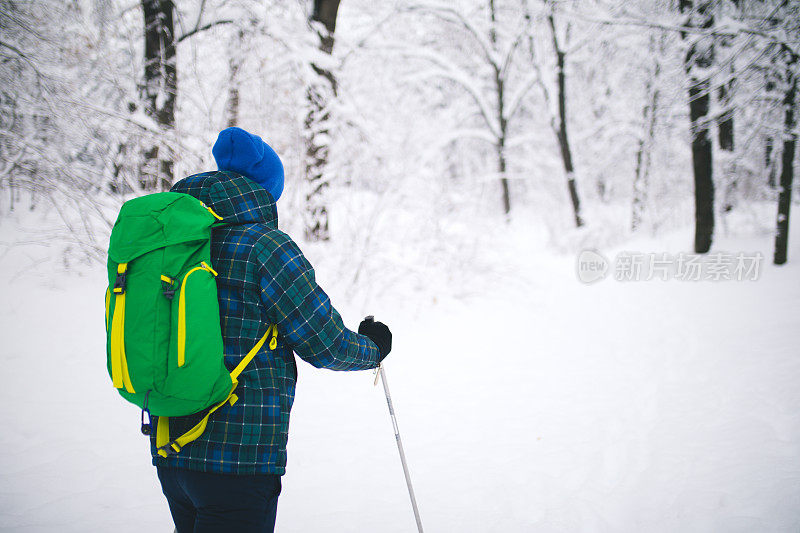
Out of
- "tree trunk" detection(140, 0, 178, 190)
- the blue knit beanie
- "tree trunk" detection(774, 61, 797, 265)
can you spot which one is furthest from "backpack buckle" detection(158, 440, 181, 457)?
"tree trunk" detection(774, 61, 797, 265)

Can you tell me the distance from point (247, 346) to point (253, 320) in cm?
8

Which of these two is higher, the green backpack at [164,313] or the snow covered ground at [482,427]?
the green backpack at [164,313]

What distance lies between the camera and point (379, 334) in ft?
5.94

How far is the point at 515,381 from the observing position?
4.46m

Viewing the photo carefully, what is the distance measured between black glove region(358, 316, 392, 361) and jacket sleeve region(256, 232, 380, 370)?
305 millimetres

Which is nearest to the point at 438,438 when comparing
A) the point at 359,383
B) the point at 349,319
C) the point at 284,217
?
the point at 359,383

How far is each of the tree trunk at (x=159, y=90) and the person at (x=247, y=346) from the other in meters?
3.48

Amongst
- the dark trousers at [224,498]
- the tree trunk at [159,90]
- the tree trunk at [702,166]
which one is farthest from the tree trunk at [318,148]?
the tree trunk at [702,166]

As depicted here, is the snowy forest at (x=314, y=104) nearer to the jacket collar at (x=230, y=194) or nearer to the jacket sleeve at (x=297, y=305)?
the jacket collar at (x=230, y=194)

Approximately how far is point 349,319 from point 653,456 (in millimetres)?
3581

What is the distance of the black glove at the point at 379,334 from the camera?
1.77 metres

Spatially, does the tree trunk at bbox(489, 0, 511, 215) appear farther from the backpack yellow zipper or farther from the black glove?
the backpack yellow zipper

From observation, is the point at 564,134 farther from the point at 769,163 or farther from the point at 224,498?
the point at 224,498

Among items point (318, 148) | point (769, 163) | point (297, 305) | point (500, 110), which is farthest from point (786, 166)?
point (500, 110)
